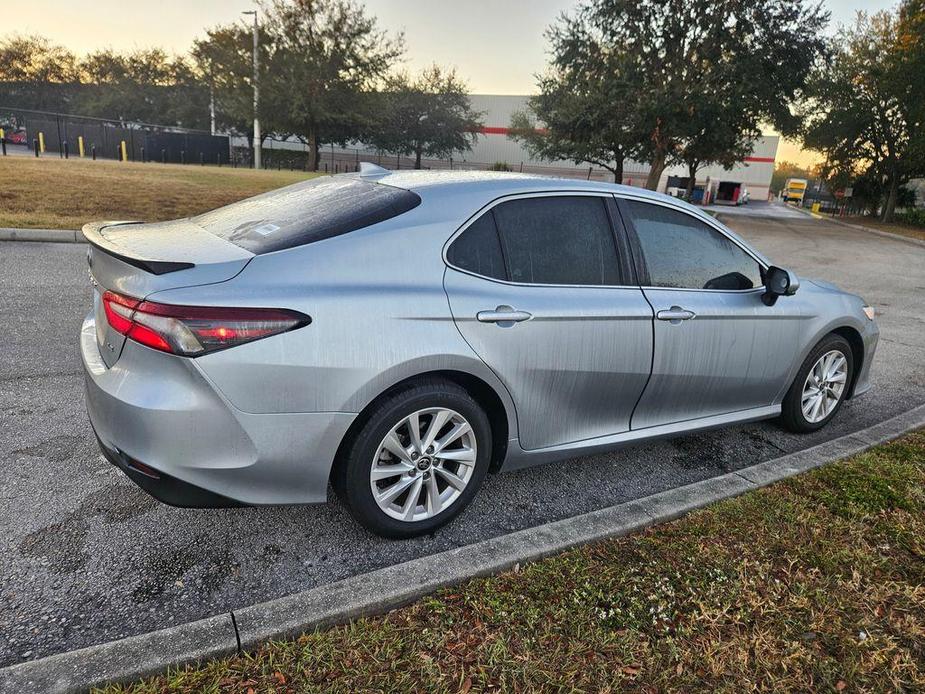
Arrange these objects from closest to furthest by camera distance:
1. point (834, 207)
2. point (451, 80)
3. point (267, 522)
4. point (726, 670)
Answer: point (726, 670), point (267, 522), point (834, 207), point (451, 80)

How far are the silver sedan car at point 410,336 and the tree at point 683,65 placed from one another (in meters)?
23.4

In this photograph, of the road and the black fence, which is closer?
the road

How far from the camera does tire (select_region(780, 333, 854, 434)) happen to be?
159 inches

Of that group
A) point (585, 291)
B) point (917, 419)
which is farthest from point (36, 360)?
point (917, 419)

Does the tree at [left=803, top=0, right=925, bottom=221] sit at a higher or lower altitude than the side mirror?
higher

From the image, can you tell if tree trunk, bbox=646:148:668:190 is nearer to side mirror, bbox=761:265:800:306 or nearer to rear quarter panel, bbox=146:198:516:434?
side mirror, bbox=761:265:800:306

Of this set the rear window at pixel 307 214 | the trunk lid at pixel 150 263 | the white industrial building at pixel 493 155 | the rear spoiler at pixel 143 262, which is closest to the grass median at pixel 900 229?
the white industrial building at pixel 493 155

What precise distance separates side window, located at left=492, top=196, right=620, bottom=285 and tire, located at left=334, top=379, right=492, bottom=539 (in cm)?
68

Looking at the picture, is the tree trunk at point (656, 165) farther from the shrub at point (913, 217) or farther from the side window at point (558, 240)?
the side window at point (558, 240)

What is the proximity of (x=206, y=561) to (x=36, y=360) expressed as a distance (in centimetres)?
296

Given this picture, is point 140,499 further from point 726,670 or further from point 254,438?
point 726,670

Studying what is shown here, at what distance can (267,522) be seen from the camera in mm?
2910

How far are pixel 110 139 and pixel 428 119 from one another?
27667 mm

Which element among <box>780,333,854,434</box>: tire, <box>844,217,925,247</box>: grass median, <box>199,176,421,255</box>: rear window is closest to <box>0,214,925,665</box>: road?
<box>780,333,854,434</box>: tire
